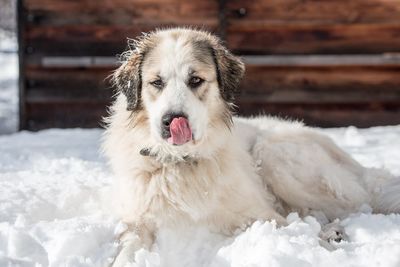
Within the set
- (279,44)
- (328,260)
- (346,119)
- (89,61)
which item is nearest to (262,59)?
(279,44)

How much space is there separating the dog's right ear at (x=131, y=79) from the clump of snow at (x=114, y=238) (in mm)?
734

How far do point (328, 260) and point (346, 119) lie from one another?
516 centimetres

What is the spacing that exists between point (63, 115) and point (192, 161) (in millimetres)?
4665

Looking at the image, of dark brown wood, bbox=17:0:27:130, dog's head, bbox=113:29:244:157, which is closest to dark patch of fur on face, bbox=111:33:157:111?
dog's head, bbox=113:29:244:157

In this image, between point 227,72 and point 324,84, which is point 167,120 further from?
point 324,84

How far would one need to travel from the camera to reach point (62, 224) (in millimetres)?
3174

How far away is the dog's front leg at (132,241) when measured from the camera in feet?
9.25

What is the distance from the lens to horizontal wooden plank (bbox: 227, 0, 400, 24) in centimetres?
732

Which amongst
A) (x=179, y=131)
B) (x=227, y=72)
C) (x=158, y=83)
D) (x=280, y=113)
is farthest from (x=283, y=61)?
(x=179, y=131)

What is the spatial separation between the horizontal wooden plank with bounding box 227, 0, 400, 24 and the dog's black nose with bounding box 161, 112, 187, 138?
4.71m

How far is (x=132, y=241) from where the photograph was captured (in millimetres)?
2973

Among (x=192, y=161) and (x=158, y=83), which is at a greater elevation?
(x=158, y=83)

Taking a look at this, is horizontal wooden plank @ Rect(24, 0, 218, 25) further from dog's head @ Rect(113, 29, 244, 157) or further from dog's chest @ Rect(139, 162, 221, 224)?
dog's chest @ Rect(139, 162, 221, 224)

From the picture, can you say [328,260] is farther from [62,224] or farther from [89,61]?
[89,61]
